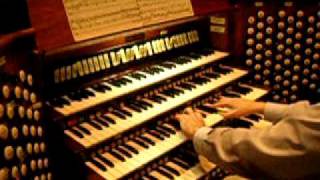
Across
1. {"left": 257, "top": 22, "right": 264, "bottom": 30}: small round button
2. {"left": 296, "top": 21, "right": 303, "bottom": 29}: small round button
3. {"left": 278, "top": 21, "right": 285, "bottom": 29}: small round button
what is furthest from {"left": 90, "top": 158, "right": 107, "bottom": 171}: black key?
{"left": 296, "top": 21, "right": 303, "bottom": 29}: small round button

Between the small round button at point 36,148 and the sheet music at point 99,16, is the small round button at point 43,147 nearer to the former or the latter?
the small round button at point 36,148

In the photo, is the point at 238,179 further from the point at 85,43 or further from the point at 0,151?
the point at 0,151

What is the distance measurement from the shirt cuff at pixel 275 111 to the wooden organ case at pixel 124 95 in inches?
14.4

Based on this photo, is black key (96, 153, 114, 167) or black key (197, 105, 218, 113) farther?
black key (197, 105, 218, 113)

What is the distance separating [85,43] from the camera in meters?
2.16

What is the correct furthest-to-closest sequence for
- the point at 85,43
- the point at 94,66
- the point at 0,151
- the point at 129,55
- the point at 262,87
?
the point at 262,87 < the point at 129,55 < the point at 94,66 < the point at 85,43 < the point at 0,151

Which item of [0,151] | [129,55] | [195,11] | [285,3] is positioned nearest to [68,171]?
[0,151]

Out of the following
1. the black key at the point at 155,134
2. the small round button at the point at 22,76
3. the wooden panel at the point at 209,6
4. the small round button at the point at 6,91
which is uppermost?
the wooden panel at the point at 209,6

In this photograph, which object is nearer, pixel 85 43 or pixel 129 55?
pixel 85 43

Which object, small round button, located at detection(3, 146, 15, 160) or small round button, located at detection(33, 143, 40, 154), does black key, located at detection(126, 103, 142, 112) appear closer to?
small round button, located at detection(33, 143, 40, 154)

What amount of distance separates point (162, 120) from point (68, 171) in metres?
0.69

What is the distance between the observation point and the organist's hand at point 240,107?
2.39 m

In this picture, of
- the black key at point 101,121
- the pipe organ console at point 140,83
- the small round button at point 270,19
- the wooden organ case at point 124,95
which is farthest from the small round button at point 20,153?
the small round button at point 270,19

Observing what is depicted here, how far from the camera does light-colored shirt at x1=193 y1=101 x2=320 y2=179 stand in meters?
1.47
